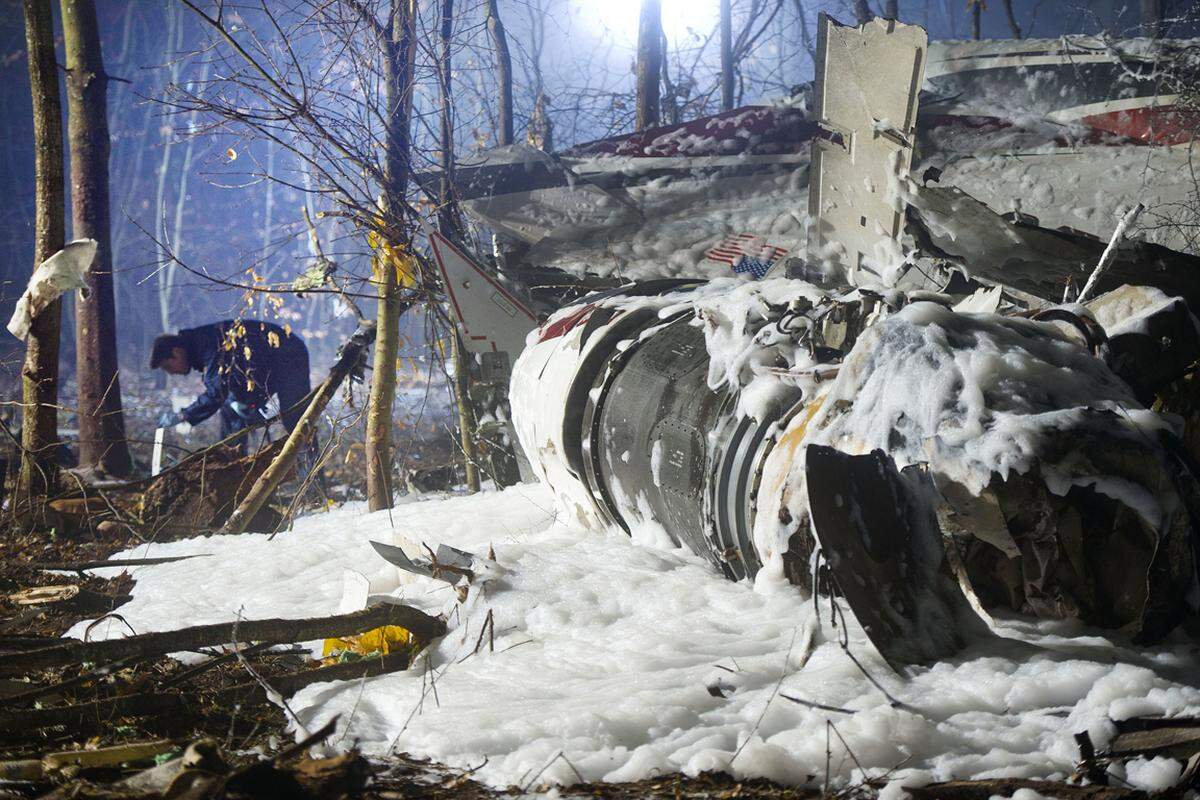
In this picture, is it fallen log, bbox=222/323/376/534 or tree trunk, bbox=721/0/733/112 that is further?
tree trunk, bbox=721/0/733/112

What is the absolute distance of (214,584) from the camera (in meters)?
4.53

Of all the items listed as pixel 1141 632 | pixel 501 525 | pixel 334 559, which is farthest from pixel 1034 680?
pixel 334 559

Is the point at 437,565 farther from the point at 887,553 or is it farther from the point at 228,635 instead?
the point at 887,553

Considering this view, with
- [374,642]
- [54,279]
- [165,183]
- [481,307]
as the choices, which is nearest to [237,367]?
[54,279]

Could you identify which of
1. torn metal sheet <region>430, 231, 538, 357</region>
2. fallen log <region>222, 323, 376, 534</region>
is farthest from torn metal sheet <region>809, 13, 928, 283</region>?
fallen log <region>222, 323, 376, 534</region>

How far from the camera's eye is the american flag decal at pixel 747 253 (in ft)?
18.8

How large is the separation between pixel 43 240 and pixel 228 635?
237 inches

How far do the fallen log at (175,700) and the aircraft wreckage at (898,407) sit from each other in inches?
48.6

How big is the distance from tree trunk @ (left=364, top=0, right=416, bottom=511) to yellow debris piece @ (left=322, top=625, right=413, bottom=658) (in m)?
3.63

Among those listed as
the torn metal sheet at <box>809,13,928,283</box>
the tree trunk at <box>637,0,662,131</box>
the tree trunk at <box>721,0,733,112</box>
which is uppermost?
the tree trunk at <box>721,0,733,112</box>

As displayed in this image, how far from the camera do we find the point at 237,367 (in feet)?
29.8

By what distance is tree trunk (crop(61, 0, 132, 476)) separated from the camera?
28.0ft

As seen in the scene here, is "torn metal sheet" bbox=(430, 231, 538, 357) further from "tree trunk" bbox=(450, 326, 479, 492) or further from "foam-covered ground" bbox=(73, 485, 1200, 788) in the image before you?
"foam-covered ground" bbox=(73, 485, 1200, 788)

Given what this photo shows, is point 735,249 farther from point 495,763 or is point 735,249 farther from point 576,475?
point 495,763
